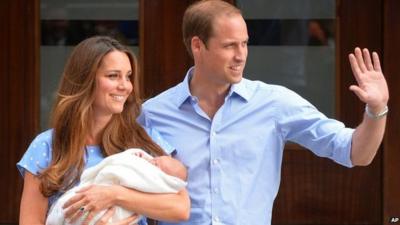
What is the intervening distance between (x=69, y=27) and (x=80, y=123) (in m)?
3.01

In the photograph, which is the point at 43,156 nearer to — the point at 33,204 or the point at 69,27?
the point at 33,204

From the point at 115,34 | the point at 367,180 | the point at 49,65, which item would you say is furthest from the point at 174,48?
the point at 367,180

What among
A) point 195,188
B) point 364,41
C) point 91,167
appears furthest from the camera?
point 364,41

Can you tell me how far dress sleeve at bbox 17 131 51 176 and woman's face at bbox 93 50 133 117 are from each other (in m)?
0.22

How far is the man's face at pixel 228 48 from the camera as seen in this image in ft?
9.86

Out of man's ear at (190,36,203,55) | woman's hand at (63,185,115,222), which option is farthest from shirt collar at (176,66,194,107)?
woman's hand at (63,185,115,222)

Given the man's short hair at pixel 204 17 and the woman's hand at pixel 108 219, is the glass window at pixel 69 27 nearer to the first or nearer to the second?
the man's short hair at pixel 204 17

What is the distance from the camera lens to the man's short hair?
10.0 ft

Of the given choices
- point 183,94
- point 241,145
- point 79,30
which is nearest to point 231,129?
point 241,145

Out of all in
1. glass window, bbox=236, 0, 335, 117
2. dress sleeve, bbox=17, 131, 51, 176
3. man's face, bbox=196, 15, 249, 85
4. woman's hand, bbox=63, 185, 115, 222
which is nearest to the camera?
woman's hand, bbox=63, 185, 115, 222

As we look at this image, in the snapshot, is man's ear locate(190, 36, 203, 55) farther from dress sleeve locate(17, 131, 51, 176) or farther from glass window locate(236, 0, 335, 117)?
glass window locate(236, 0, 335, 117)

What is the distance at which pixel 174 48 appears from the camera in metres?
5.61

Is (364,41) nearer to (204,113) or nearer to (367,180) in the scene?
(367,180)

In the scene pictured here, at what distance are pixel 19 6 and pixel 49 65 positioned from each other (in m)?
0.43
